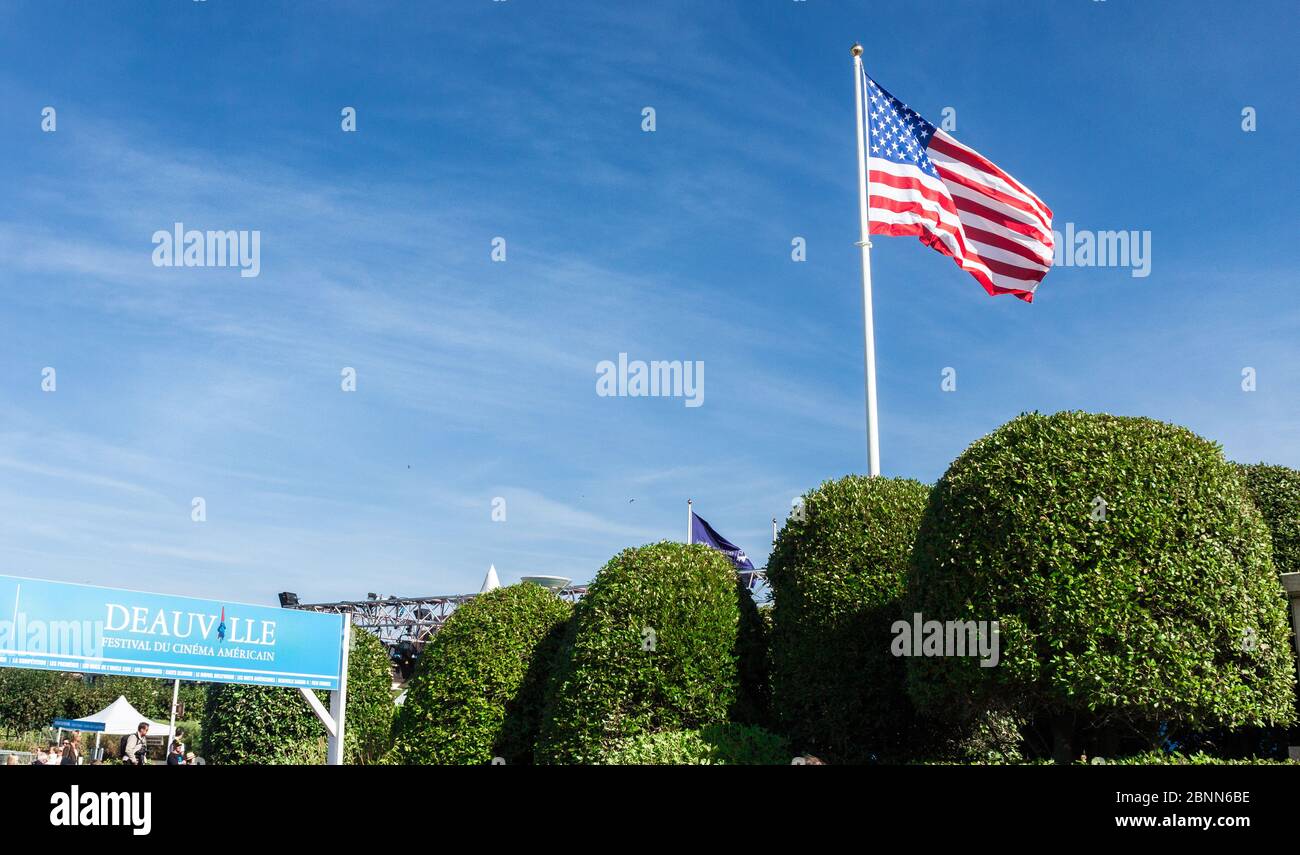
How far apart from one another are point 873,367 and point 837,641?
4.08 metres

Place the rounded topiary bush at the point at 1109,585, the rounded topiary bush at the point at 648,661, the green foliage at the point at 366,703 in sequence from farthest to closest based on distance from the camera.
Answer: the green foliage at the point at 366,703, the rounded topiary bush at the point at 648,661, the rounded topiary bush at the point at 1109,585

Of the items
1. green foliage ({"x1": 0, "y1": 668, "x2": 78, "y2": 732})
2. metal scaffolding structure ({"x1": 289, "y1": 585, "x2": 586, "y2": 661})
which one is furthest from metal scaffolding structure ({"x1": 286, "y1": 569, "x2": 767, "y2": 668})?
green foliage ({"x1": 0, "y1": 668, "x2": 78, "y2": 732})

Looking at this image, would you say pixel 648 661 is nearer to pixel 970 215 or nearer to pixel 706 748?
pixel 706 748

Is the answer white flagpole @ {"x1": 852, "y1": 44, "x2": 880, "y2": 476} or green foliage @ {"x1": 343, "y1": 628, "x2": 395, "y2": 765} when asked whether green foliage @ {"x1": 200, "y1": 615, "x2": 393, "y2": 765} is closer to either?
green foliage @ {"x1": 343, "y1": 628, "x2": 395, "y2": 765}

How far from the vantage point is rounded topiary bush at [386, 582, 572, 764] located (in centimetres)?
1481

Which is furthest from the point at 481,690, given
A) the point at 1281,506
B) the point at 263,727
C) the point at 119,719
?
the point at 119,719

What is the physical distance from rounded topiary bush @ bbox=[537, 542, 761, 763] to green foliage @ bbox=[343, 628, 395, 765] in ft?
21.9

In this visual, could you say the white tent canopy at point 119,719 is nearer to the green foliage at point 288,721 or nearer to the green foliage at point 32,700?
the green foliage at point 288,721

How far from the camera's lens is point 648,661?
493 inches

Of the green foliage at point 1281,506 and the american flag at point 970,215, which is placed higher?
the american flag at point 970,215

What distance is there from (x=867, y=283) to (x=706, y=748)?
698 cm

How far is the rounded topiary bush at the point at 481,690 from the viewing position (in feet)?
48.6

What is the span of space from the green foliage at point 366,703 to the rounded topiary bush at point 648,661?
667 cm

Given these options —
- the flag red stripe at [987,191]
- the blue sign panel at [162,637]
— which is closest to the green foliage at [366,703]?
the blue sign panel at [162,637]
